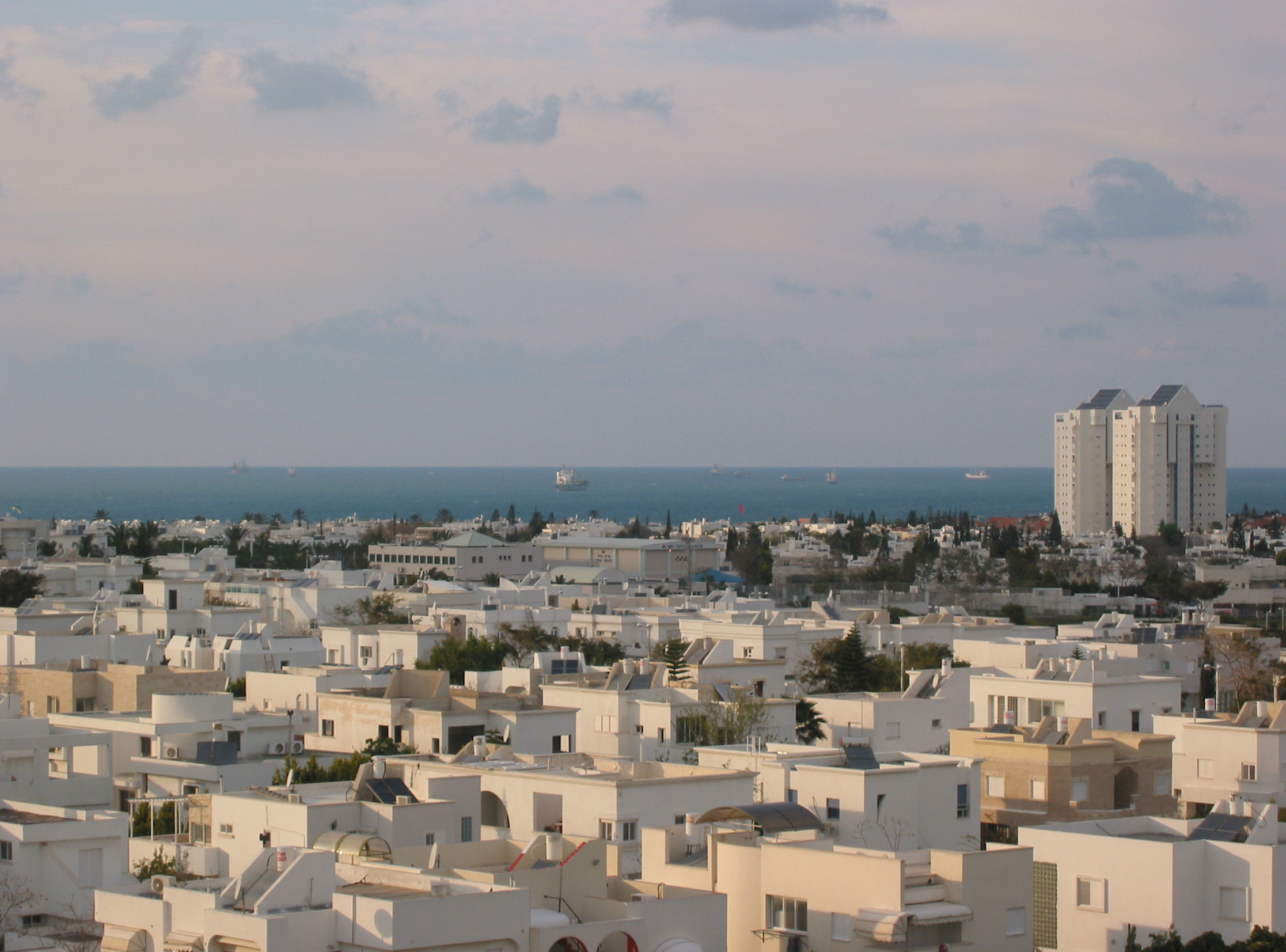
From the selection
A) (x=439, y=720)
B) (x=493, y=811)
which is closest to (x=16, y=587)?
(x=439, y=720)

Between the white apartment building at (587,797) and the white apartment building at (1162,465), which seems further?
the white apartment building at (1162,465)

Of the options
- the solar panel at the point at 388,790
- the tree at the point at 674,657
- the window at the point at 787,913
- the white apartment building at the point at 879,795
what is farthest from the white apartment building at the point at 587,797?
the tree at the point at 674,657

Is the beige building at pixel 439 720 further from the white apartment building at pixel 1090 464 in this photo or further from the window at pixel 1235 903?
the white apartment building at pixel 1090 464

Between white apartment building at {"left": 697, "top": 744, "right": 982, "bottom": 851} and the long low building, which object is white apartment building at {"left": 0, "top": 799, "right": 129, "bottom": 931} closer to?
white apartment building at {"left": 697, "top": 744, "right": 982, "bottom": 851}

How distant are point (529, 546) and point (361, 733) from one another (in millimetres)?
70482

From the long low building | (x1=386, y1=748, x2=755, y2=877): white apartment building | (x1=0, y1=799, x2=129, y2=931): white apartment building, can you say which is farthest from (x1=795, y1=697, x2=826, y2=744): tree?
the long low building

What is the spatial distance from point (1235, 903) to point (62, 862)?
1137 cm

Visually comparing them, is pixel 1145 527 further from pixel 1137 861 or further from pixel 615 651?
pixel 1137 861

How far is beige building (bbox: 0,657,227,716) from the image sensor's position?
37.5m

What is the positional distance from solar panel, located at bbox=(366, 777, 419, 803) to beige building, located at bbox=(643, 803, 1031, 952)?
3581 millimetres

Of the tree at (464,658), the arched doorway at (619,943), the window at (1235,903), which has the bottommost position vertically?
the tree at (464,658)

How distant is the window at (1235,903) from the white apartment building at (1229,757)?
313 inches

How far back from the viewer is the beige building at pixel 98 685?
123ft

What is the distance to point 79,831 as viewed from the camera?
18891 mm
